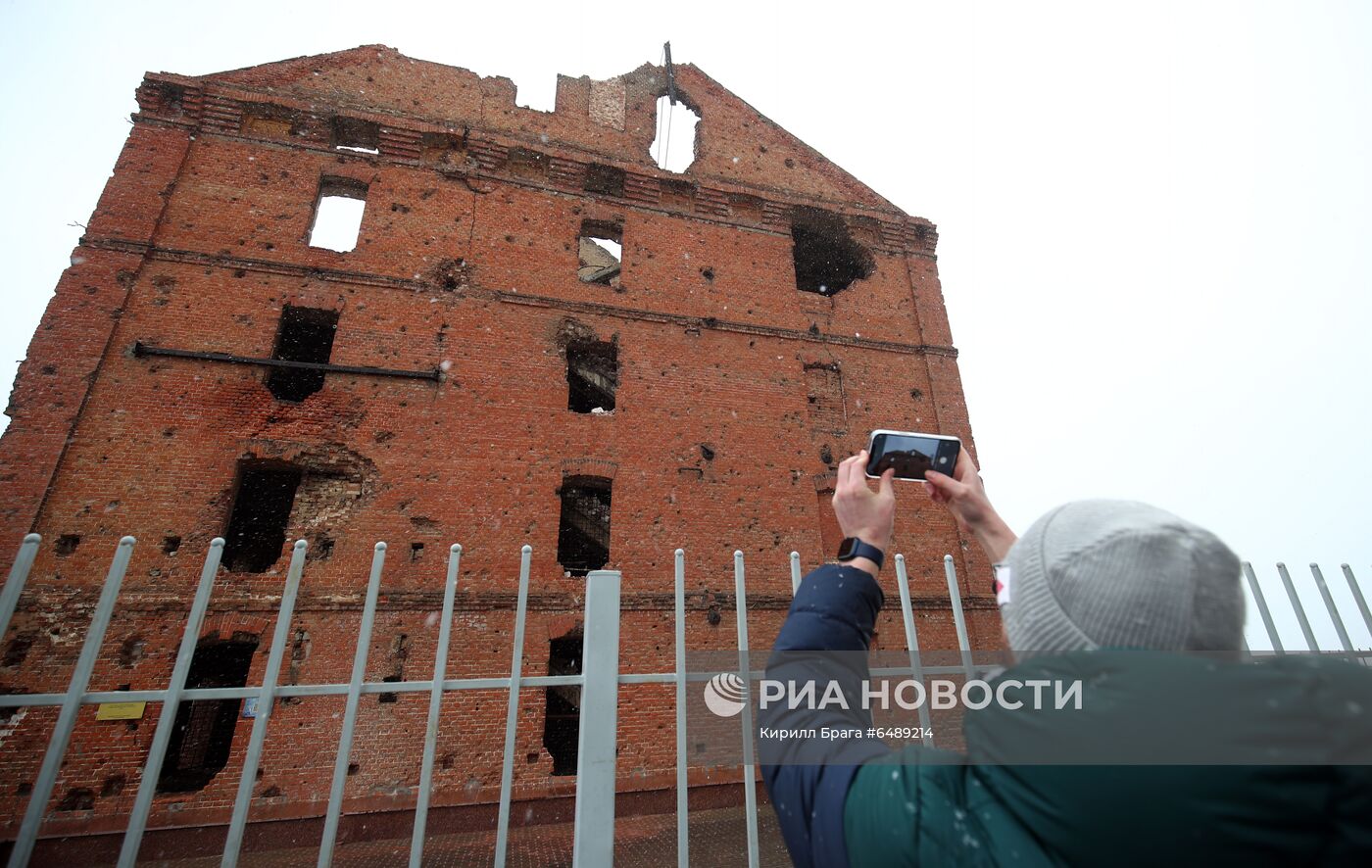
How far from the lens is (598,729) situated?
2195 millimetres

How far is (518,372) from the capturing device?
9.62 metres

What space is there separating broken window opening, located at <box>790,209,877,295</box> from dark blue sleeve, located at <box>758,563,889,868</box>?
1214 centimetres

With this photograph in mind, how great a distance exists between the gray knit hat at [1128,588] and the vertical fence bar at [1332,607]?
2.82 metres

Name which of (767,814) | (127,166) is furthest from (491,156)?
(767,814)

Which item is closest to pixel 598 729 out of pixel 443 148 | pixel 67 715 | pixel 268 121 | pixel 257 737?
pixel 257 737

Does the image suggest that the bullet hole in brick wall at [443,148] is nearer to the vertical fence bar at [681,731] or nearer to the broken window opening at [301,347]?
the broken window opening at [301,347]

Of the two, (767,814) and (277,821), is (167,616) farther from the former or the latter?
(767,814)

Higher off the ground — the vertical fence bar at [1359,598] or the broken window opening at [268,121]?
the broken window opening at [268,121]

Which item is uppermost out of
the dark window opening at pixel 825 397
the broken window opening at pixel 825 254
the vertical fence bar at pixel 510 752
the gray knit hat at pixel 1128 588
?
the broken window opening at pixel 825 254

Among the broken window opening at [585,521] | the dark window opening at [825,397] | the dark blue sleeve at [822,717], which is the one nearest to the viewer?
the dark blue sleeve at [822,717]

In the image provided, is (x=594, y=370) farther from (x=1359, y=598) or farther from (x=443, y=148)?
(x=1359, y=598)

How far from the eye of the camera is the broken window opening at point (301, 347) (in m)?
9.23

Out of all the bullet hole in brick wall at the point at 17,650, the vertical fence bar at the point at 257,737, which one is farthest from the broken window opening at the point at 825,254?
the bullet hole in brick wall at the point at 17,650

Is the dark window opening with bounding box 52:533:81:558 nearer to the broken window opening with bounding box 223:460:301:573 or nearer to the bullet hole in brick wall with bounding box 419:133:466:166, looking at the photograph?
the broken window opening with bounding box 223:460:301:573
